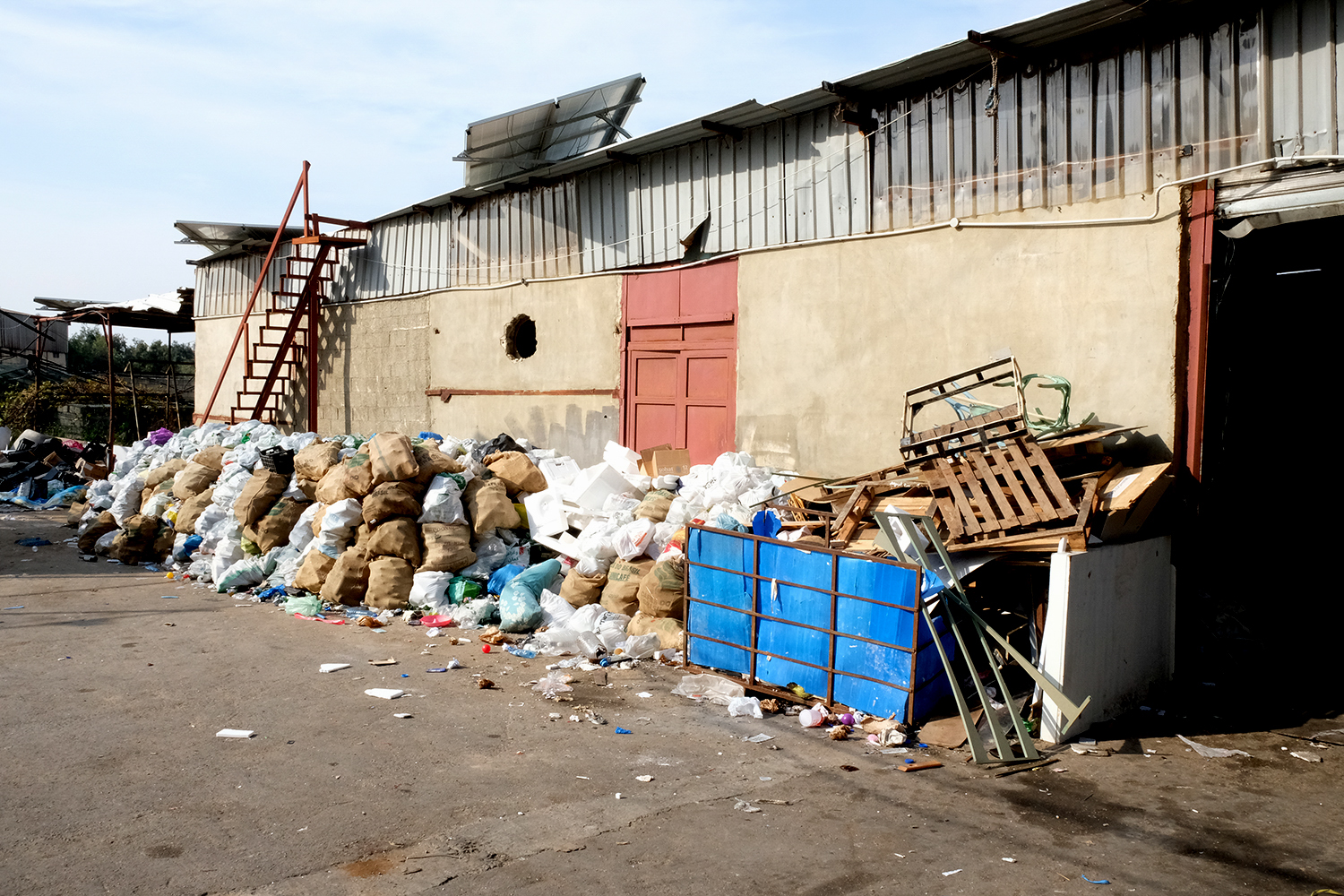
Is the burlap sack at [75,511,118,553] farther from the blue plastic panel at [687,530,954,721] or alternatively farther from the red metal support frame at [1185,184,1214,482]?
the red metal support frame at [1185,184,1214,482]

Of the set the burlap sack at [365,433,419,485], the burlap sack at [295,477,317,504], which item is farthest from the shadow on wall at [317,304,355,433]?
the burlap sack at [365,433,419,485]

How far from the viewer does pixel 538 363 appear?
38.6 ft

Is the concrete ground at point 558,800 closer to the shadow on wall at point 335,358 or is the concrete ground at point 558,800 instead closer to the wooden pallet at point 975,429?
the wooden pallet at point 975,429

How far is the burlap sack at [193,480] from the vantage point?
11539mm

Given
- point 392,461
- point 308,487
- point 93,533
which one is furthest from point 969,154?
point 93,533

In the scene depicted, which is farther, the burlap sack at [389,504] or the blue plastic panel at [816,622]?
the burlap sack at [389,504]

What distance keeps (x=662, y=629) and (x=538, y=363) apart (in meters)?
5.33

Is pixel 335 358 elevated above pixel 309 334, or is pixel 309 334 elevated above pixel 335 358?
pixel 309 334

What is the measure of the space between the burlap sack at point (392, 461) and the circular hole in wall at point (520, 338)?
124 inches

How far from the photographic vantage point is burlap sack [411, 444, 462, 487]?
935cm

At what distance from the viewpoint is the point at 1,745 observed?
5129mm

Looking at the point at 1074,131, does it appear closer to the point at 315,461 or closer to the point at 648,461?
the point at 648,461

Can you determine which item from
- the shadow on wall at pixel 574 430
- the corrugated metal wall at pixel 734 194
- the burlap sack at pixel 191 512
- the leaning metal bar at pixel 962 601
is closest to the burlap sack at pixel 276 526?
the burlap sack at pixel 191 512

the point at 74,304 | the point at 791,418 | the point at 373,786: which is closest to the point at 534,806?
the point at 373,786
